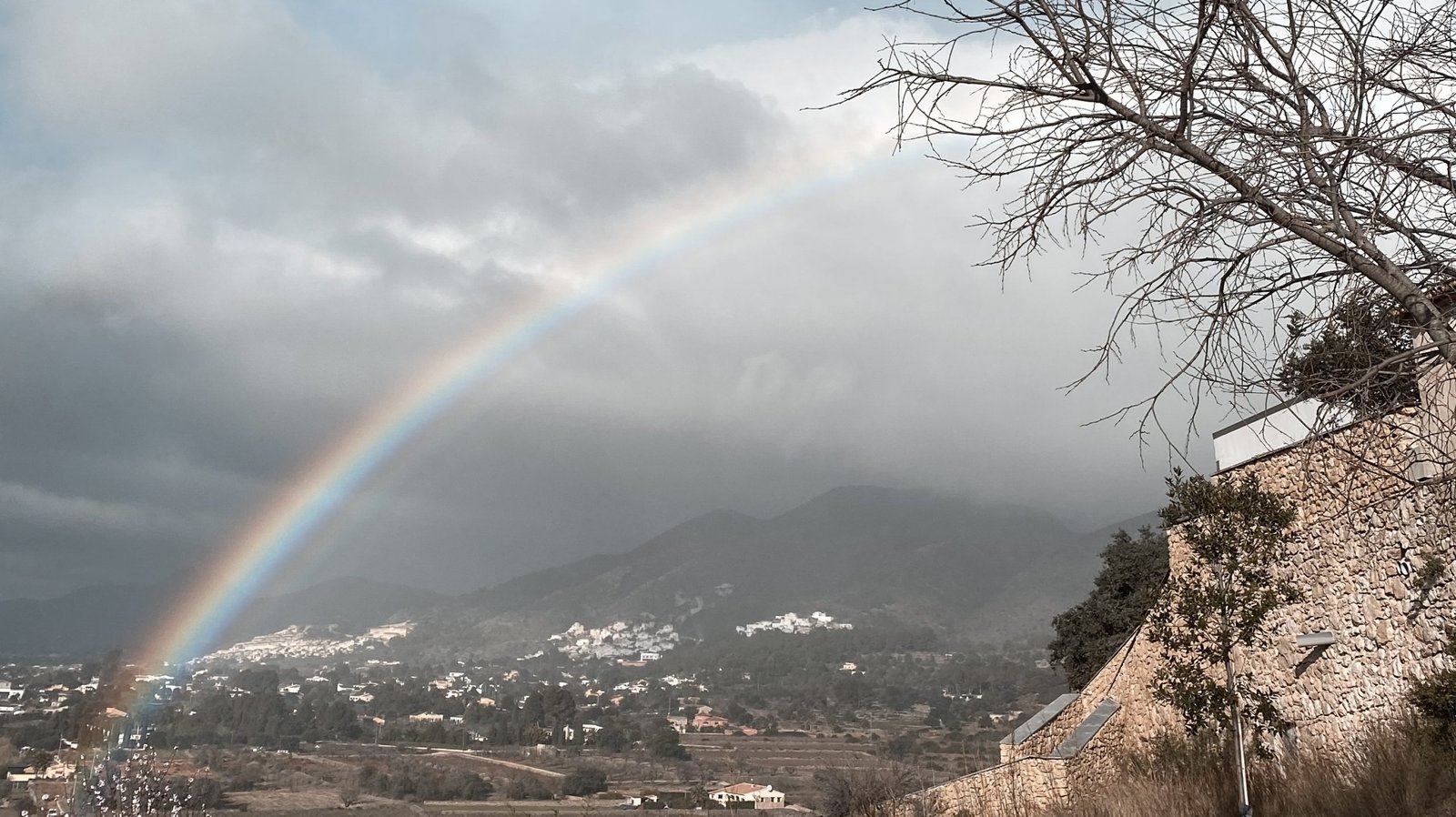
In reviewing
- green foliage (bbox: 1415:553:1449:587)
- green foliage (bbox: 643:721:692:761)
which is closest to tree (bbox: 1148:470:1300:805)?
green foliage (bbox: 1415:553:1449:587)

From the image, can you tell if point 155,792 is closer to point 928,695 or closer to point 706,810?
point 706,810

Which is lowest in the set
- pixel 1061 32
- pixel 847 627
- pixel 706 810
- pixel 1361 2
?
pixel 706 810

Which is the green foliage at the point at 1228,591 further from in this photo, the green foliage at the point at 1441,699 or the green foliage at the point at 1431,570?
the green foliage at the point at 1441,699

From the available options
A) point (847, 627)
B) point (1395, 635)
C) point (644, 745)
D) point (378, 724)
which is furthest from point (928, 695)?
point (1395, 635)

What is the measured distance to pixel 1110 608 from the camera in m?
24.8

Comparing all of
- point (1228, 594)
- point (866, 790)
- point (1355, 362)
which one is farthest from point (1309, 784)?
point (866, 790)

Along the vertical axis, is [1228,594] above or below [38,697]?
below

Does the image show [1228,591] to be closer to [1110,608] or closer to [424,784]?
[1110,608]

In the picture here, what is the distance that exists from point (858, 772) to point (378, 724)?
74.5 metres

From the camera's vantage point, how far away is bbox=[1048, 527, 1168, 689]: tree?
944 inches

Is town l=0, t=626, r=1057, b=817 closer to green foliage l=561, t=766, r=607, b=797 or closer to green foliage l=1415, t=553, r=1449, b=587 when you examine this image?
green foliage l=561, t=766, r=607, b=797

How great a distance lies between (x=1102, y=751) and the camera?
44.3 feet

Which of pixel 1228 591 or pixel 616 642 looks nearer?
pixel 1228 591

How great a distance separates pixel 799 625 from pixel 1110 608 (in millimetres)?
163019
